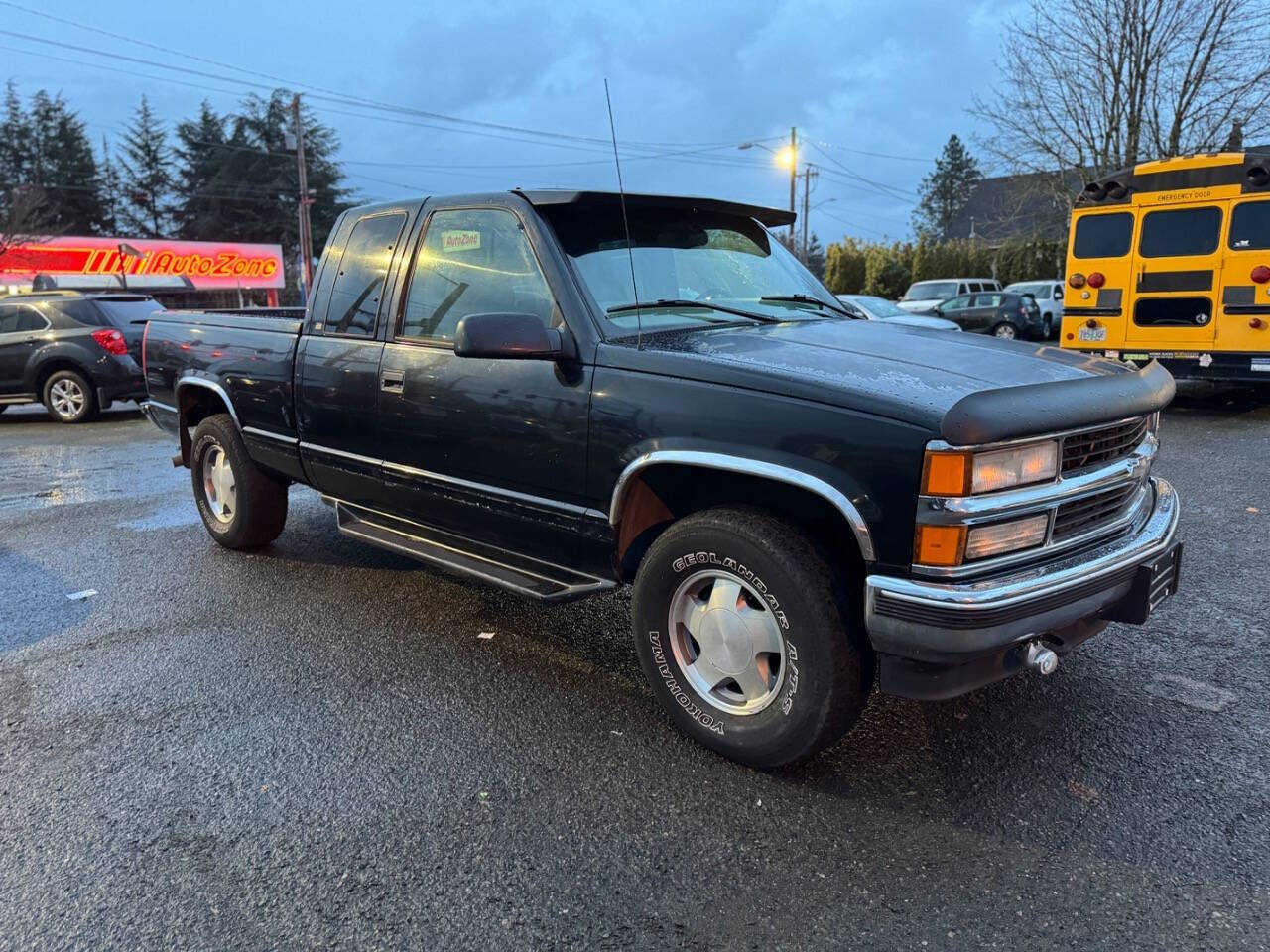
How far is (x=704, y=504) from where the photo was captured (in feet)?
10.7

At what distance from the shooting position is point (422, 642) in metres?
4.14

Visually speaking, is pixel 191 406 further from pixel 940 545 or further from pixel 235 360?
pixel 940 545

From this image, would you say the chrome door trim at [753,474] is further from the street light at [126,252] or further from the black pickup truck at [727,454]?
the street light at [126,252]

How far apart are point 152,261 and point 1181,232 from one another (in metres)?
34.4

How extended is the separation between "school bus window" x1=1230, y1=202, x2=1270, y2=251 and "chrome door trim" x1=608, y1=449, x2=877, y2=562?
9644mm

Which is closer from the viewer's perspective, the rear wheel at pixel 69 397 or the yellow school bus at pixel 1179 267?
the yellow school bus at pixel 1179 267

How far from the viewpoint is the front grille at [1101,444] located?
9.23ft

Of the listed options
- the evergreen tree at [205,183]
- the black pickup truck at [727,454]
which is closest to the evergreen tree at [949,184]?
the evergreen tree at [205,183]

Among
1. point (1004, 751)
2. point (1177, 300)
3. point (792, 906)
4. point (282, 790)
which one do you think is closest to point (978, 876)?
point (792, 906)

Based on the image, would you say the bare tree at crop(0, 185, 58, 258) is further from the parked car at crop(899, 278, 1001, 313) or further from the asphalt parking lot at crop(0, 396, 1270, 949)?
the asphalt parking lot at crop(0, 396, 1270, 949)

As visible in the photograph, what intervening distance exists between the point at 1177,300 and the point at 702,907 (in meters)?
10.6

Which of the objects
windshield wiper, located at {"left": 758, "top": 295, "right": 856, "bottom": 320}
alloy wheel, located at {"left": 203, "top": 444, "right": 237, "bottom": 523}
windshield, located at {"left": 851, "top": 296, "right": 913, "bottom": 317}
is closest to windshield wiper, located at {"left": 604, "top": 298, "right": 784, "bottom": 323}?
windshield wiper, located at {"left": 758, "top": 295, "right": 856, "bottom": 320}

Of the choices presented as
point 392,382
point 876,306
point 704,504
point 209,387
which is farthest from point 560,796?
point 876,306

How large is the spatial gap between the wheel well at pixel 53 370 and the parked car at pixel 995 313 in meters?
20.3
